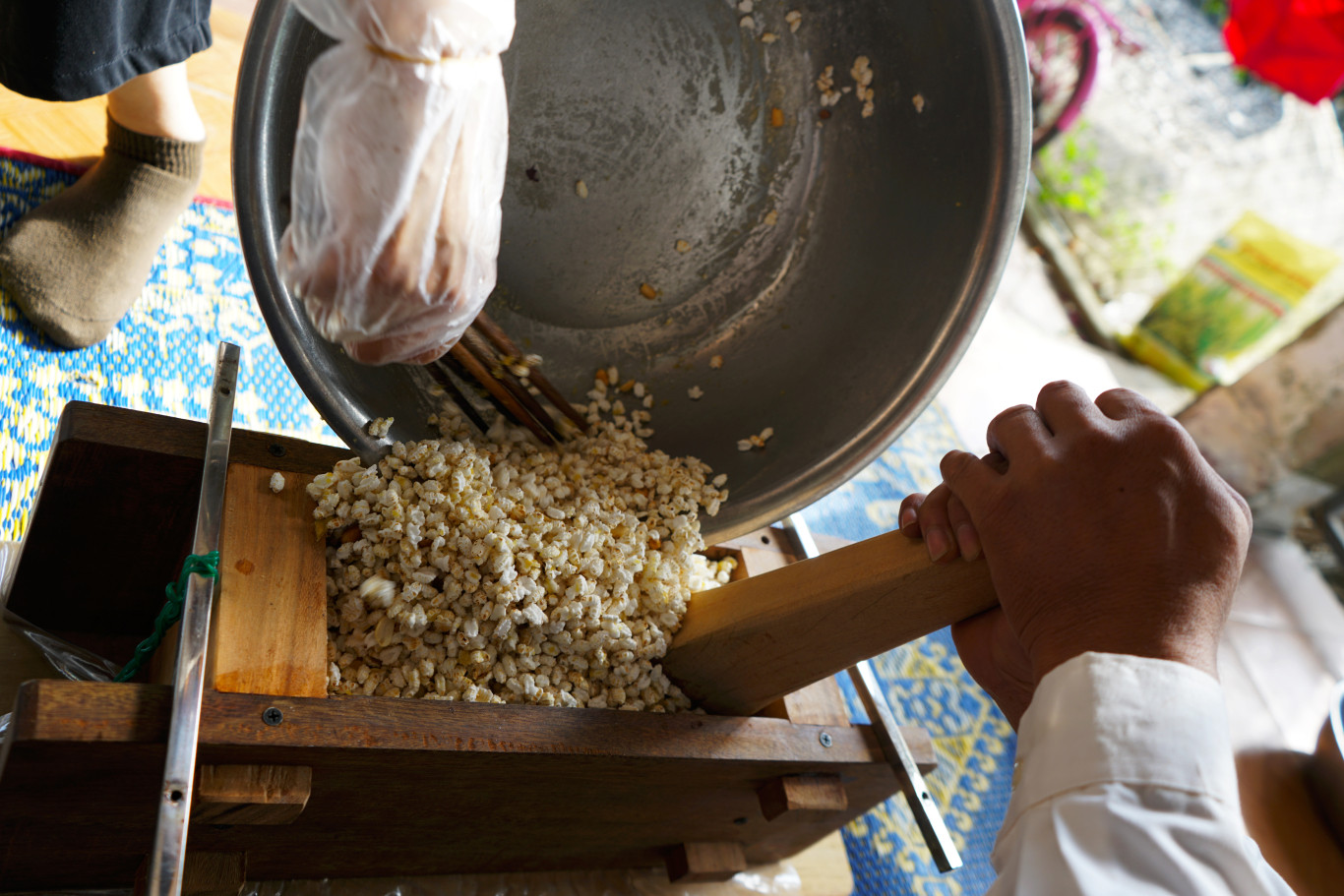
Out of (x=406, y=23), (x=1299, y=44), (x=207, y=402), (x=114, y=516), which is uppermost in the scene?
(x=1299, y=44)

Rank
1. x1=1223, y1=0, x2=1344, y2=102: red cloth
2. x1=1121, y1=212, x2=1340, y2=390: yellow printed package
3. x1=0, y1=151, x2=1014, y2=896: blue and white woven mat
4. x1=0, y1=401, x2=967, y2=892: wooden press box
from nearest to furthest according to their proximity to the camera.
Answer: x1=0, y1=401, x2=967, y2=892: wooden press box < x1=0, y1=151, x2=1014, y2=896: blue and white woven mat < x1=1223, y1=0, x2=1344, y2=102: red cloth < x1=1121, y1=212, x2=1340, y2=390: yellow printed package

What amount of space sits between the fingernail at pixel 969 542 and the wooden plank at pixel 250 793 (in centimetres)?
50

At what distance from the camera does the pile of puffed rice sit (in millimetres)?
721

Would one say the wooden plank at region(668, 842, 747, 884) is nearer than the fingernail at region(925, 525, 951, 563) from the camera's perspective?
No

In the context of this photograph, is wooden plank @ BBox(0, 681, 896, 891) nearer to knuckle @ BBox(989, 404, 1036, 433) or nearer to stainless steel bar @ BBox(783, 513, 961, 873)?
stainless steel bar @ BBox(783, 513, 961, 873)

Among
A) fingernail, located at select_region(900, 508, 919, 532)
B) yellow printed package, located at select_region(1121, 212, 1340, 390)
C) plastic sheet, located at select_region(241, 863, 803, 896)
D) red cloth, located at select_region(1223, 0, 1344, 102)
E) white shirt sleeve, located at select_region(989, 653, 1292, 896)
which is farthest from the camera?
yellow printed package, located at select_region(1121, 212, 1340, 390)

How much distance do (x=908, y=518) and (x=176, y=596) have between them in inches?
22.2

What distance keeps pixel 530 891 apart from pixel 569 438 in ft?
1.58

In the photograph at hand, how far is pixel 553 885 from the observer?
3.09 feet

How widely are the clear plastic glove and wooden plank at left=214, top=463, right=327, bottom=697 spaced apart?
21cm

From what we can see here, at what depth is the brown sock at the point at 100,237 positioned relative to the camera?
3.55 feet

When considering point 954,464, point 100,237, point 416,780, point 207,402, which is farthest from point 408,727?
point 100,237

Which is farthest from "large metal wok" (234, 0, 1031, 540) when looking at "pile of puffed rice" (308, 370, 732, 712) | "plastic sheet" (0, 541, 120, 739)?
"plastic sheet" (0, 541, 120, 739)

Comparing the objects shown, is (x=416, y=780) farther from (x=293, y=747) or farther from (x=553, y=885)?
(x=553, y=885)
